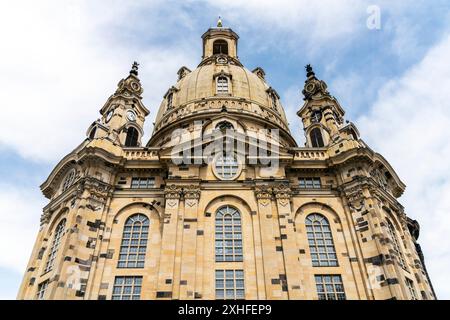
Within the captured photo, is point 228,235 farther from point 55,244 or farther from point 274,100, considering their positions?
point 274,100

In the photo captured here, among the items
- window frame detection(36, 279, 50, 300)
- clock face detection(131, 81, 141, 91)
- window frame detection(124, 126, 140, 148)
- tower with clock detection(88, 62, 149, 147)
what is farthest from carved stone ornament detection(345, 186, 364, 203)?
clock face detection(131, 81, 141, 91)

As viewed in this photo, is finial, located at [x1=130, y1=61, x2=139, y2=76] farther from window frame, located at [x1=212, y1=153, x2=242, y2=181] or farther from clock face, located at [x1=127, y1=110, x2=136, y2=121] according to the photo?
window frame, located at [x1=212, y1=153, x2=242, y2=181]

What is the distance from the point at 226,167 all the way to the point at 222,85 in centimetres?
1765

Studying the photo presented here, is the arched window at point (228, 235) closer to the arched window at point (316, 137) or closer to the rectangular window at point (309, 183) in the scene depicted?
the rectangular window at point (309, 183)

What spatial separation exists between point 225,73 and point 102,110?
623 inches

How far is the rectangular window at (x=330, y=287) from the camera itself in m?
23.9

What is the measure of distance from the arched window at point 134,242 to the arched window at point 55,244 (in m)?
5.09

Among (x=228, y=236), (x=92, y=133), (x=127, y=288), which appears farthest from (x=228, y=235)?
(x=92, y=133)

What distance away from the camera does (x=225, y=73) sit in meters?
45.0

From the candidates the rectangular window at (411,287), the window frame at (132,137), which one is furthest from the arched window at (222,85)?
the rectangular window at (411,287)

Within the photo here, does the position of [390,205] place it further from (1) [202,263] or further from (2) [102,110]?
(2) [102,110]

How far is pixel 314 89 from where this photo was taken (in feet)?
137

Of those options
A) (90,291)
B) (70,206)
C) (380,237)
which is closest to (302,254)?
(380,237)
